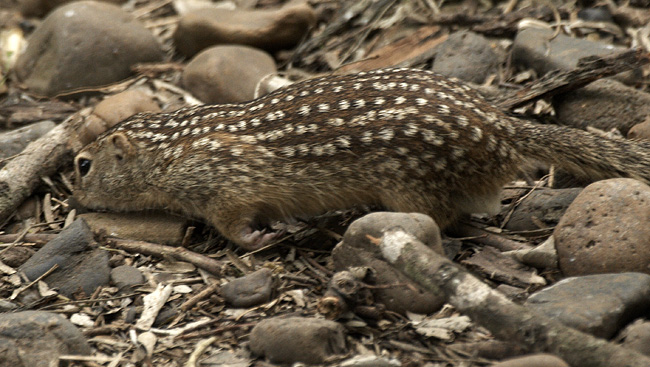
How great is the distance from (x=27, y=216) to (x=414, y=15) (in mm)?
4331

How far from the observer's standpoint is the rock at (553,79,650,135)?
5625 millimetres

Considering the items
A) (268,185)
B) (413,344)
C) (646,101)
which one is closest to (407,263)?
(413,344)

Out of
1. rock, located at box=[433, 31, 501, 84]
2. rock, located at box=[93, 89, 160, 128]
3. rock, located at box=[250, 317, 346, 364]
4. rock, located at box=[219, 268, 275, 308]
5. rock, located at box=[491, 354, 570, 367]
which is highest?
rock, located at box=[433, 31, 501, 84]

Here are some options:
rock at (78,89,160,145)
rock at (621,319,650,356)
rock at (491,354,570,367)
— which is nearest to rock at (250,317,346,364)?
rock at (491,354,570,367)

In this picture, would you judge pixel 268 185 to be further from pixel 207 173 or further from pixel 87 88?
pixel 87 88

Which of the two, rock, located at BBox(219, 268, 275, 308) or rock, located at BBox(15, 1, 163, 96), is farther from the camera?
rock, located at BBox(15, 1, 163, 96)

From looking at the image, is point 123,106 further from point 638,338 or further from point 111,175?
point 638,338

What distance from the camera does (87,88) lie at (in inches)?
285

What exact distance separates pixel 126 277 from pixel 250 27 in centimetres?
346

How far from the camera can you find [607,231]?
407 centimetres

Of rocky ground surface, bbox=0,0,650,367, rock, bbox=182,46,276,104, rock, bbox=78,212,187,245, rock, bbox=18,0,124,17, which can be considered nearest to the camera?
rocky ground surface, bbox=0,0,650,367

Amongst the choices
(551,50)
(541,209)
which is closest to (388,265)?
(541,209)

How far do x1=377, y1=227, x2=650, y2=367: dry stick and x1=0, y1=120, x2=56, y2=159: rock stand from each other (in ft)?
12.8

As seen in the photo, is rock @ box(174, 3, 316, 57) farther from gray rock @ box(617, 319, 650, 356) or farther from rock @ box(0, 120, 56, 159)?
gray rock @ box(617, 319, 650, 356)
